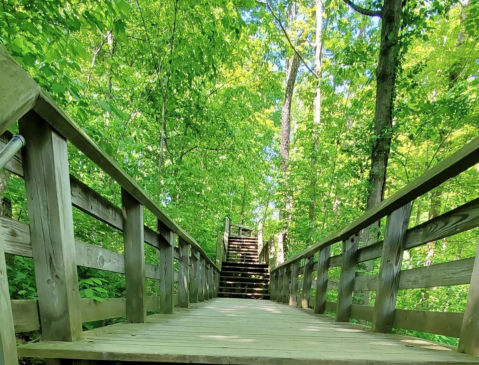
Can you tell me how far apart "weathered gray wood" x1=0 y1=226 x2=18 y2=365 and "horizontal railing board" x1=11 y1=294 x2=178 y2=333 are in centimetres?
25

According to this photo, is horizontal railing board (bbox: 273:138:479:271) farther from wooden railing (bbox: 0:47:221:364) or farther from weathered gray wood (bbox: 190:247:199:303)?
weathered gray wood (bbox: 190:247:199:303)

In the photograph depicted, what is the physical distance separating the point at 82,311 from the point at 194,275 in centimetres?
292

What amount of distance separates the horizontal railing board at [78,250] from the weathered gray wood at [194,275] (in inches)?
93.0

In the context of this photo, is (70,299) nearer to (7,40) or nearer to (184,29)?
(7,40)

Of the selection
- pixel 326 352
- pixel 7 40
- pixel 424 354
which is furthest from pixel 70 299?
pixel 7 40

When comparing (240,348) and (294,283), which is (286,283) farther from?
(240,348)

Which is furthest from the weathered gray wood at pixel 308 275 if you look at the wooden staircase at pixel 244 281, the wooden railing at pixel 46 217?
the wooden staircase at pixel 244 281

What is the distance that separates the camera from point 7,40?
7.02ft

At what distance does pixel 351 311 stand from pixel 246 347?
1789 mm

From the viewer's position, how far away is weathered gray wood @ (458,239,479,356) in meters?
1.36

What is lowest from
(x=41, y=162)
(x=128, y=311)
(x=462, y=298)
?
(x=462, y=298)

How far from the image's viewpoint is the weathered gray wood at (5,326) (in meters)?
0.91

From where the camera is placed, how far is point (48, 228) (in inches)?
51.8

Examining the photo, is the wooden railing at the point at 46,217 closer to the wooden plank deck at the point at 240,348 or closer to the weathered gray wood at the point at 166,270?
the wooden plank deck at the point at 240,348
